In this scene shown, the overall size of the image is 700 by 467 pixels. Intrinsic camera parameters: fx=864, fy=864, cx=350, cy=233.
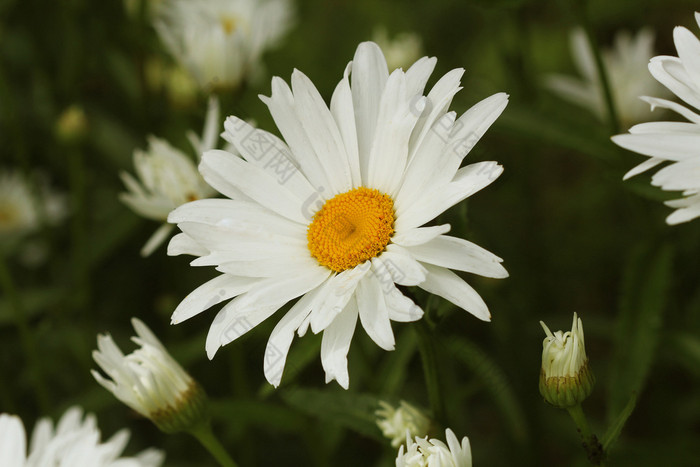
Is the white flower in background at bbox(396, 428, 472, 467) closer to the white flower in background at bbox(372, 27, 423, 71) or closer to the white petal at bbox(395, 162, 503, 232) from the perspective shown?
the white petal at bbox(395, 162, 503, 232)

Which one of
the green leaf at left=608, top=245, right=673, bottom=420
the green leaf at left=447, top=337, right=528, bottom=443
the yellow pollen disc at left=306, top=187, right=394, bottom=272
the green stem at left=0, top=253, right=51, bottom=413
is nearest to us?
the yellow pollen disc at left=306, top=187, right=394, bottom=272

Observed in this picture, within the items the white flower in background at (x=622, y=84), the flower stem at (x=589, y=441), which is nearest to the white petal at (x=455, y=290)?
the flower stem at (x=589, y=441)

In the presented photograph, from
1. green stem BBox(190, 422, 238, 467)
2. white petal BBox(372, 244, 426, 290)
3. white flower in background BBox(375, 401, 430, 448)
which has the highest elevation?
white petal BBox(372, 244, 426, 290)

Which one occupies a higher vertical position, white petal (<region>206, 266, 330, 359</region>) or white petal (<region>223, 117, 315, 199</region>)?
white petal (<region>223, 117, 315, 199</region>)

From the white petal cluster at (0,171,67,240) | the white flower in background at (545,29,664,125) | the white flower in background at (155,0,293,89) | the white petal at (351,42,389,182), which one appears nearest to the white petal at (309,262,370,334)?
the white petal at (351,42,389,182)

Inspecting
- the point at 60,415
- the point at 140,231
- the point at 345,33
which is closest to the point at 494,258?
the point at 60,415

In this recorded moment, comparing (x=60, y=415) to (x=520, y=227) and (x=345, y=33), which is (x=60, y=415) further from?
(x=345, y=33)

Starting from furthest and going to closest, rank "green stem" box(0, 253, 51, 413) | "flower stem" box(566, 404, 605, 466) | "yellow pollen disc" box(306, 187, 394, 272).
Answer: "green stem" box(0, 253, 51, 413), "yellow pollen disc" box(306, 187, 394, 272), "flower stem" box(566, 404, 605, 466)
